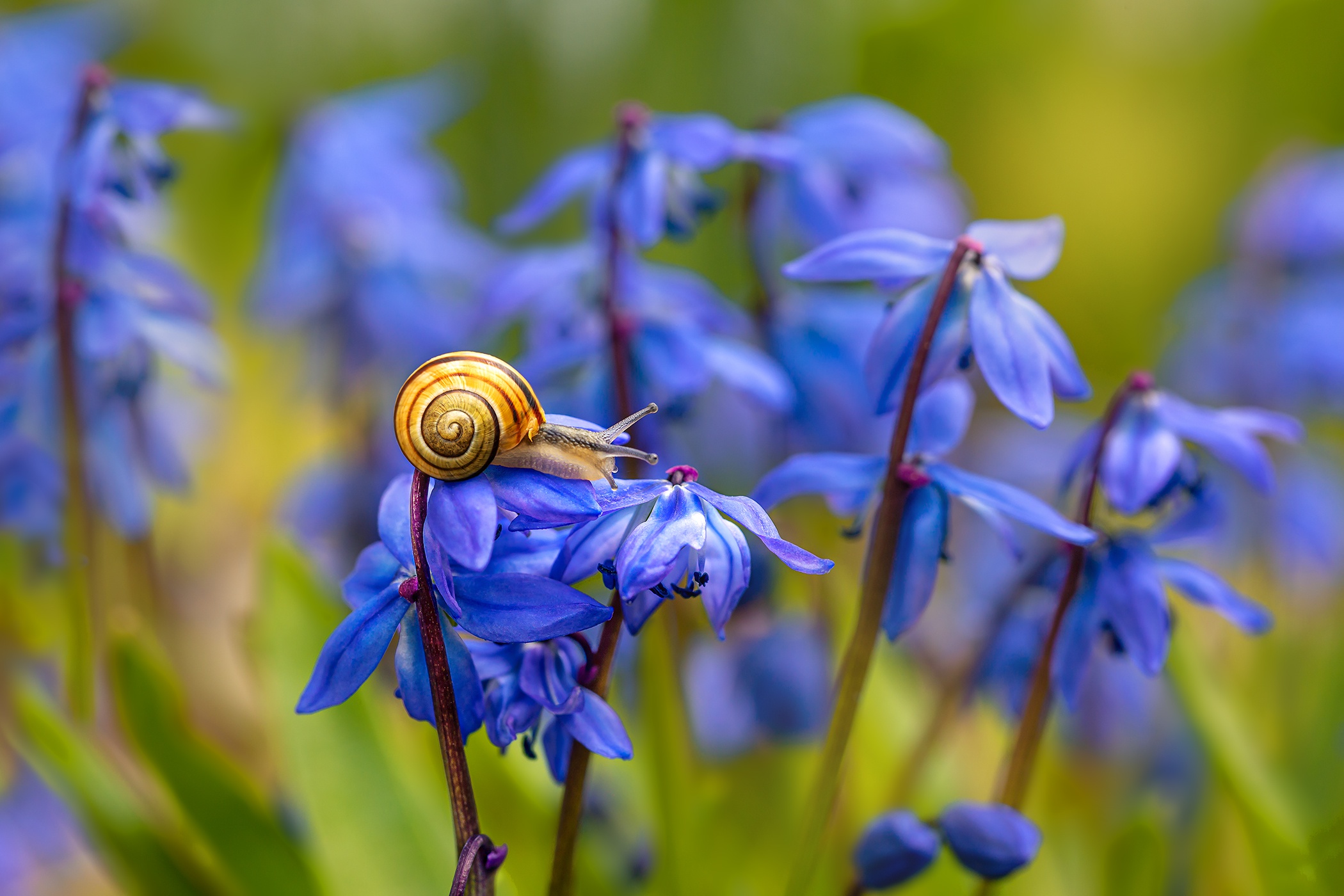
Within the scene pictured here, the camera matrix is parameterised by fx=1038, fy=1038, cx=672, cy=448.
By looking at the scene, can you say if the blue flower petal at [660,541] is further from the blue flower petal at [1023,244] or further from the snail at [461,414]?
the blue flower petal at [1023,244]

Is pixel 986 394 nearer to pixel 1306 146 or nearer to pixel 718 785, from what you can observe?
pixel 1306 146

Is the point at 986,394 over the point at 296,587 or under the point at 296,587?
under

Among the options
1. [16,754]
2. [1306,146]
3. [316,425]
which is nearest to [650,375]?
[16,754]

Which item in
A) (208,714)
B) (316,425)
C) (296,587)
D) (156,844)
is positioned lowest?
(208,714)

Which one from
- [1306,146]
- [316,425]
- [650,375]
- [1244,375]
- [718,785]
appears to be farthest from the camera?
[316,425]

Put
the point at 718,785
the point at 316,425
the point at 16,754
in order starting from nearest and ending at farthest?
the point at 718,785
the point at 16,754
the point at 316,425

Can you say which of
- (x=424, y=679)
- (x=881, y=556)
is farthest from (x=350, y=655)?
(x=881, y=556)

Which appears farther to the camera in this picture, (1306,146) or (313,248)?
(1306,146)

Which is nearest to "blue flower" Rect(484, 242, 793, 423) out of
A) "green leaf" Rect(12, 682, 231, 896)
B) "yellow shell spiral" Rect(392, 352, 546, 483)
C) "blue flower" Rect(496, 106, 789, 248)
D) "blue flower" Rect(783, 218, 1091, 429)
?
"blue flower" Rect(496, 106, 789, 248)
